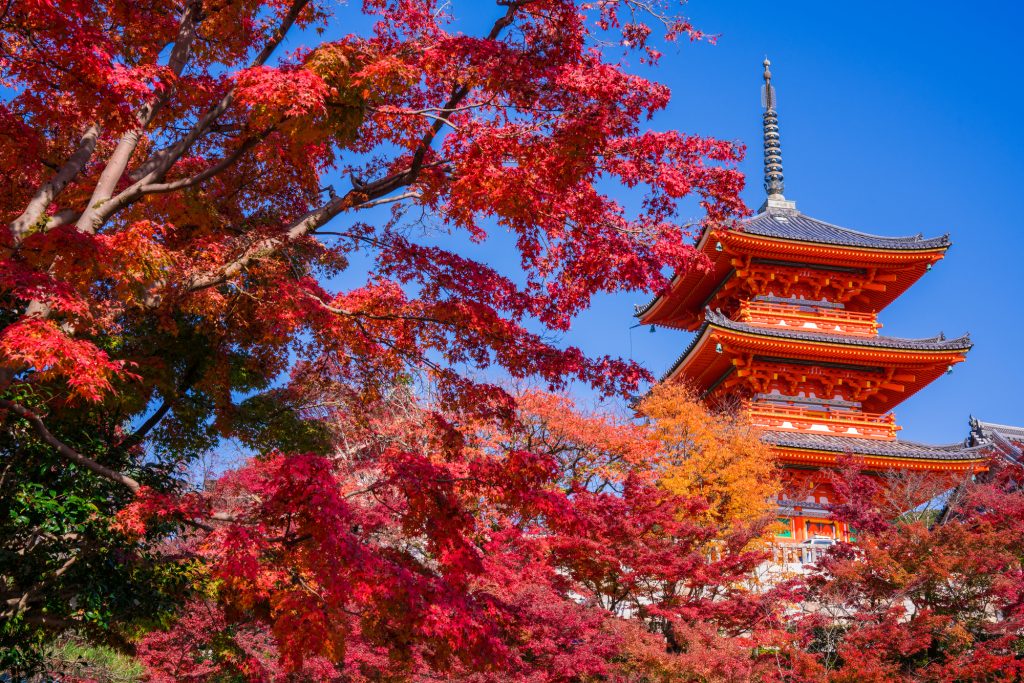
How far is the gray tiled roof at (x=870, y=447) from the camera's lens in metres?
18.5

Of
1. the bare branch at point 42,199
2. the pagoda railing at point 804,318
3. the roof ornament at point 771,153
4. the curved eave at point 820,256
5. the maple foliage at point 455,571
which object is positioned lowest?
the maple foliage at point 455,571

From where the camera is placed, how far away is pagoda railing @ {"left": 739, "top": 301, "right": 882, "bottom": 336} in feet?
68.8

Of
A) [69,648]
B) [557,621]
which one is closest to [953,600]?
[557,621]

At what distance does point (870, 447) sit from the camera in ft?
62.3

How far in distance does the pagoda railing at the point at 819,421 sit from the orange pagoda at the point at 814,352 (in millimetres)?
32

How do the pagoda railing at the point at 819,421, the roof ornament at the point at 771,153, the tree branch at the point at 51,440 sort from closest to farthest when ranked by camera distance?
the tree branch at the point at 51,440 < the pagoda railing at the point at 819,421 < the roof ornament at the point at 771,153

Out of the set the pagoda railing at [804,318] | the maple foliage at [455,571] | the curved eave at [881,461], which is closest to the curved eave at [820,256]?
the pagoda railing at [804,318]

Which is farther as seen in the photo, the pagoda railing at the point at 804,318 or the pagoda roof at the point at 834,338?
the pagoda railing at the point at 804,318

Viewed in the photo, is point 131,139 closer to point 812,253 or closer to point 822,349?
point 822,349

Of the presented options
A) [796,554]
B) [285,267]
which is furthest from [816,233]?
[285,267]

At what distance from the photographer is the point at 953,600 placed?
10.4 metres

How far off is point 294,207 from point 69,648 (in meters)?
6.32

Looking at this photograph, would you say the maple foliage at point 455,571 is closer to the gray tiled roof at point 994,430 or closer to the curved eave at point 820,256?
the curved eave at point 820,256

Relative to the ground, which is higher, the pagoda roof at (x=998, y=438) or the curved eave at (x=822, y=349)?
the curved eave at (x=822, y=349)
